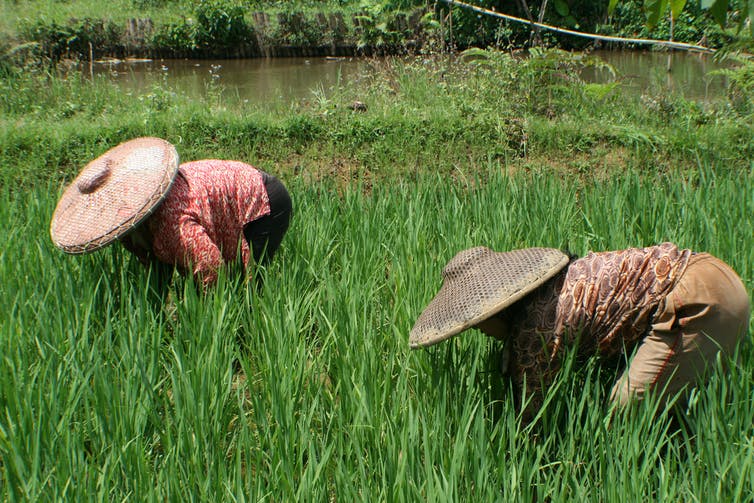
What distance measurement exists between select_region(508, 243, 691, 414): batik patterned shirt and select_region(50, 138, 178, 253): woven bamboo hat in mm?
1150

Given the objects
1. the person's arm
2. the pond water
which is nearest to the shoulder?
the person's arm

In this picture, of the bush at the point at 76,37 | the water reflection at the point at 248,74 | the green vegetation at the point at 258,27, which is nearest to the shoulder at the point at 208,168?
the water reflection at the point at 248,74

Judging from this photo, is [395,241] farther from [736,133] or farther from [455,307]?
[736,133]

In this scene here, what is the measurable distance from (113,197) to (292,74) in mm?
8138

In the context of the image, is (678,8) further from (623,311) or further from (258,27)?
(258,27)

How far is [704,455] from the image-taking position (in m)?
1.67

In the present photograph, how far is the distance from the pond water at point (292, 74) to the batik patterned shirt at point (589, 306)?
5.65 m

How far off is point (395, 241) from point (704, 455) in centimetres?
155

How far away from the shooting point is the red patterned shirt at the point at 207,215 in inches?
93.8

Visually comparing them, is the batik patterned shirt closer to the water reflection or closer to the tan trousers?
the tan trousers

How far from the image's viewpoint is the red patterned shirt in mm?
2383

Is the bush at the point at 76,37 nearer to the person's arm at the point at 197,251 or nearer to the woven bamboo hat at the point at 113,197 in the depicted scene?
the woven bamboo hat at the point at 113,197

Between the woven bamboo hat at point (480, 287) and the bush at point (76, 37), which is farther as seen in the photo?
the bush at point (76, 37)

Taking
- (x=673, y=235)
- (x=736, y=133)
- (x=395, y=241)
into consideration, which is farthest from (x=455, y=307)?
(x=736, y=133)
